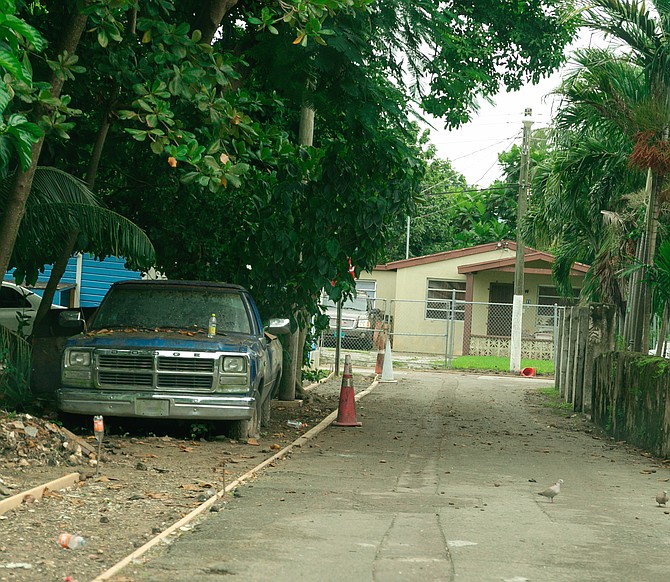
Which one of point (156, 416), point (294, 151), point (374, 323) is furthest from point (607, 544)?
point (374, 323)

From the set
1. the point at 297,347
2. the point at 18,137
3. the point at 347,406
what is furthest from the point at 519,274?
the point at 18,137

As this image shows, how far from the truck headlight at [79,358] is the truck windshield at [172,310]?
895mm

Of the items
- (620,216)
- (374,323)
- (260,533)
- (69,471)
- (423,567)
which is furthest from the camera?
(374,323)

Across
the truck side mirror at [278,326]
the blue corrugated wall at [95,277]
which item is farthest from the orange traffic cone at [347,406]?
the blue corrugated wall at [95,277]

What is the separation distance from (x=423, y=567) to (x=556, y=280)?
73.0 ft

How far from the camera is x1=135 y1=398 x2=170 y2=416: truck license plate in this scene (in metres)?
11.6

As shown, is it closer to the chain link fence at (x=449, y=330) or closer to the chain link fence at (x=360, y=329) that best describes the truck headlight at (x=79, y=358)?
the chain link fence at (x=449, y=330)

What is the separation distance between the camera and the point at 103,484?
9250mm

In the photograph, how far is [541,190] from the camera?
1013 inches

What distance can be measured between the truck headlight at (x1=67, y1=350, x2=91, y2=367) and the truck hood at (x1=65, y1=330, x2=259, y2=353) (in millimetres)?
85

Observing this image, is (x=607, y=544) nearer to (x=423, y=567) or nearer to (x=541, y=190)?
(x=423, y=567)

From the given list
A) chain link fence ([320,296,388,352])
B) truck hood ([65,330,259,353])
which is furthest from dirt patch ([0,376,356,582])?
chain link fence ([320,296,388,352])

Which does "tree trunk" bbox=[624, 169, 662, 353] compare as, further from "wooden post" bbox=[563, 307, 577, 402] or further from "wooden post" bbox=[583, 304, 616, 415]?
"wooden post" bbox=[563, 307, 577, 402]

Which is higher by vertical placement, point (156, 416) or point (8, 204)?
point (8, 204)
